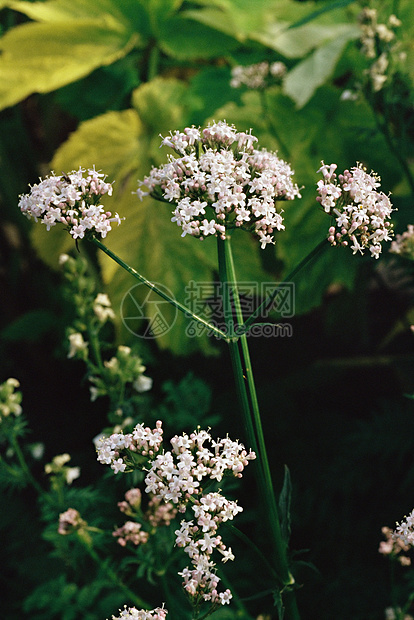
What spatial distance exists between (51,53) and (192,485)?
181 centimetres

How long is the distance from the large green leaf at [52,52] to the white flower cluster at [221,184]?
1263 millimetres

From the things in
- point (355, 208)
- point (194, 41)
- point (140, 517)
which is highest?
point (194, 41)

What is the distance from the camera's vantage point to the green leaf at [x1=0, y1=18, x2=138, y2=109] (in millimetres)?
1964

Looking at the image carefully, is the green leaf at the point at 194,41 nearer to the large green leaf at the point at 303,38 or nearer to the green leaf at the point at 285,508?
the large green leaf at the point at 303,38

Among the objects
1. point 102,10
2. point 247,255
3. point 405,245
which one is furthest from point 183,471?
point 102,10

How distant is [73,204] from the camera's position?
856 millimetres

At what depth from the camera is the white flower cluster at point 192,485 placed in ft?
2.52

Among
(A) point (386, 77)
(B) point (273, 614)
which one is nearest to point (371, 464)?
(B) point (273, 614)

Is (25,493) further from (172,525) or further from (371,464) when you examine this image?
(371,464)

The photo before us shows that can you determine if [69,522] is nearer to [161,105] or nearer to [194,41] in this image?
[161,105]

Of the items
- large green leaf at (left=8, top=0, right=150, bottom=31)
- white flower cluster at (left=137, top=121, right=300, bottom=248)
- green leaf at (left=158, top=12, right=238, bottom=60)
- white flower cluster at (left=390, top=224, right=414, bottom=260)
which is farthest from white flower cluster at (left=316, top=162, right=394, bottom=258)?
large green leaf at (left=8, top=0, right=150, bottom=31)

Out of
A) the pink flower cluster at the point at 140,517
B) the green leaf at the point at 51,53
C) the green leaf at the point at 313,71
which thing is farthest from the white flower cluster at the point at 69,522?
the green leaf at the point at 51,53

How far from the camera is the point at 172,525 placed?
1.34 m

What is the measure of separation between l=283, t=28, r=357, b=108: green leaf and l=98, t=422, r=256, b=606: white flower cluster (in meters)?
1.20
